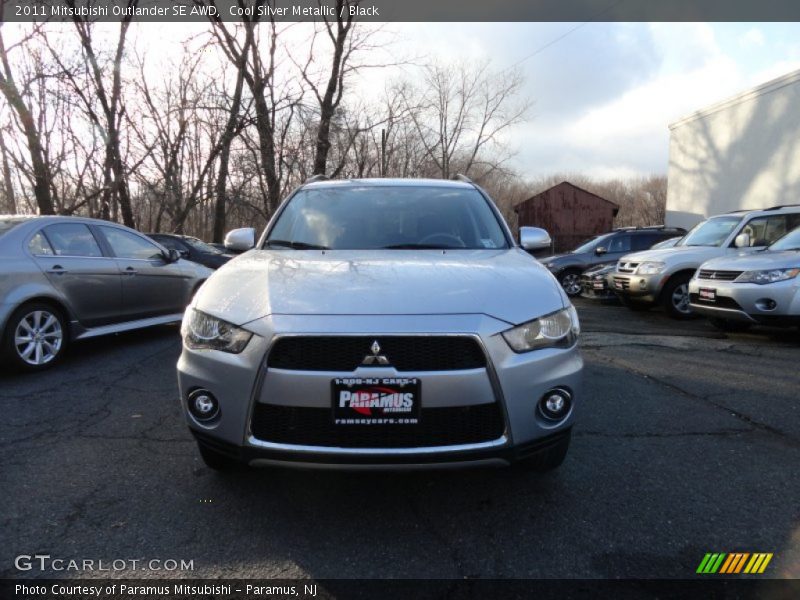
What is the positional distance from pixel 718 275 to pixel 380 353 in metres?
6.38

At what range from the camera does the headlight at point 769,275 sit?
626cm

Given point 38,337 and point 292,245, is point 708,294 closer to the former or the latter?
point 292,245

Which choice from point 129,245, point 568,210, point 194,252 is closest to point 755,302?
point 129,245

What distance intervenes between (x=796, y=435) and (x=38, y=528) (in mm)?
4536

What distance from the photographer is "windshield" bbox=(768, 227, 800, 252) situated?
684cm

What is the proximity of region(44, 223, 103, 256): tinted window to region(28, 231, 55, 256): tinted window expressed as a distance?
54mm

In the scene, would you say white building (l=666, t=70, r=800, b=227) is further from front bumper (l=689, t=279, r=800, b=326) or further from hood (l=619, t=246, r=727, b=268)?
front bumper (l=689, t=279, r=800, b=326)

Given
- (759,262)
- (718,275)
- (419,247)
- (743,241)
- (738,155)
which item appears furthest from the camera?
(738,155)

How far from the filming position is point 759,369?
5398 millimetres

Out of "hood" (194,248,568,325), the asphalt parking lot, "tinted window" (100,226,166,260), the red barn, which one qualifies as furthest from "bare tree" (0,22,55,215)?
the red barn

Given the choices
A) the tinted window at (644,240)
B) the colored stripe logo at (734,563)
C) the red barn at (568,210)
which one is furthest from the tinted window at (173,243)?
the red barn at (568,210)

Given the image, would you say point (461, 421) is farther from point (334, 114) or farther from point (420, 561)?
point (334, 114)

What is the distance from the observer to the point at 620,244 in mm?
12656

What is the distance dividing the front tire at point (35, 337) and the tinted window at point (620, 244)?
36.9 feet
